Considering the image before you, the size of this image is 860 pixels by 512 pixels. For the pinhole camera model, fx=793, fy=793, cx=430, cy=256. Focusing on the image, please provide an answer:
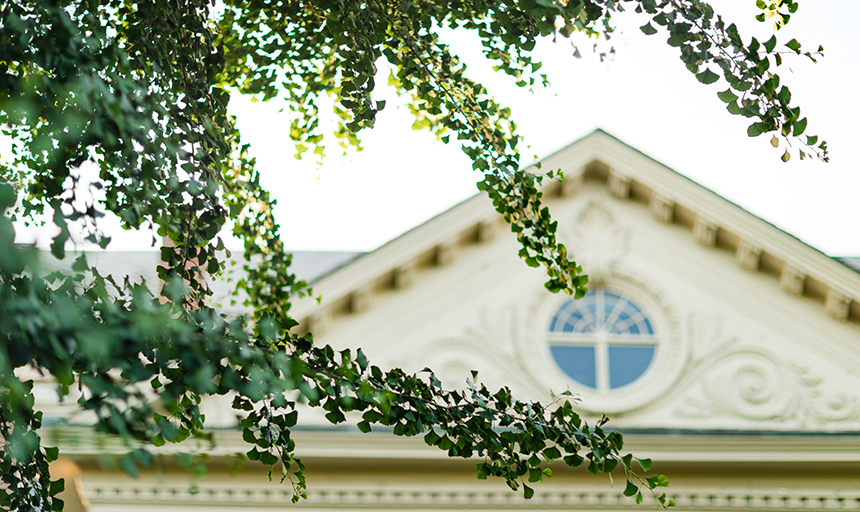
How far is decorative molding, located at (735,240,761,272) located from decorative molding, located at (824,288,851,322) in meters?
0.78

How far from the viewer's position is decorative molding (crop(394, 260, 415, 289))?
8461mm

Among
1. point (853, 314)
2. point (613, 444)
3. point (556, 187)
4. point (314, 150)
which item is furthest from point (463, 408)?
point (853, 314)

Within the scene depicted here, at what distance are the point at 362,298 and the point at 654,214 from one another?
3.40 metres

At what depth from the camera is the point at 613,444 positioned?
7.42 feet

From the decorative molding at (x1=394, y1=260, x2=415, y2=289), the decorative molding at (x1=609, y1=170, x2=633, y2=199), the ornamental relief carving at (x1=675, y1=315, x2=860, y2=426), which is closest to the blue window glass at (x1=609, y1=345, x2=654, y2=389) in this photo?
the ornamental relief carving at (x1=675, y1=315, x2=860, y2=426)

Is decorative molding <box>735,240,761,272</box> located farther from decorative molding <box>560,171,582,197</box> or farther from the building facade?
decorative molding <box>560,171,582,197</box>

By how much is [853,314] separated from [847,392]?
0.86 metres

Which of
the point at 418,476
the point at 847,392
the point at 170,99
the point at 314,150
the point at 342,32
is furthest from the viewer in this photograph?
the point at 847,392

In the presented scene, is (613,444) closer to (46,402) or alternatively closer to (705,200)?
(705,200)

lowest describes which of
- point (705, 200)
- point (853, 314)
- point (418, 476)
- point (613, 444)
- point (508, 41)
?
point (613, 444)

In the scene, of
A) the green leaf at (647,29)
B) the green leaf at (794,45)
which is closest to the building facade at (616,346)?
the green leaf at (647,29)

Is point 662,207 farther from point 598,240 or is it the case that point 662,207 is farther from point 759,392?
point 759,392

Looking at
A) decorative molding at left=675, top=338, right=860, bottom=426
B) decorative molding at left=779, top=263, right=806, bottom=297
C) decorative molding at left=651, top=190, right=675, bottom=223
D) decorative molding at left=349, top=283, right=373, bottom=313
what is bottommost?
decorative molding at left=675, top=338, right=860, bottom=426

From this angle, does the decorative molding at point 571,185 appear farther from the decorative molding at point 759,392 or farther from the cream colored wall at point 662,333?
the decorative molding at point 759,392
